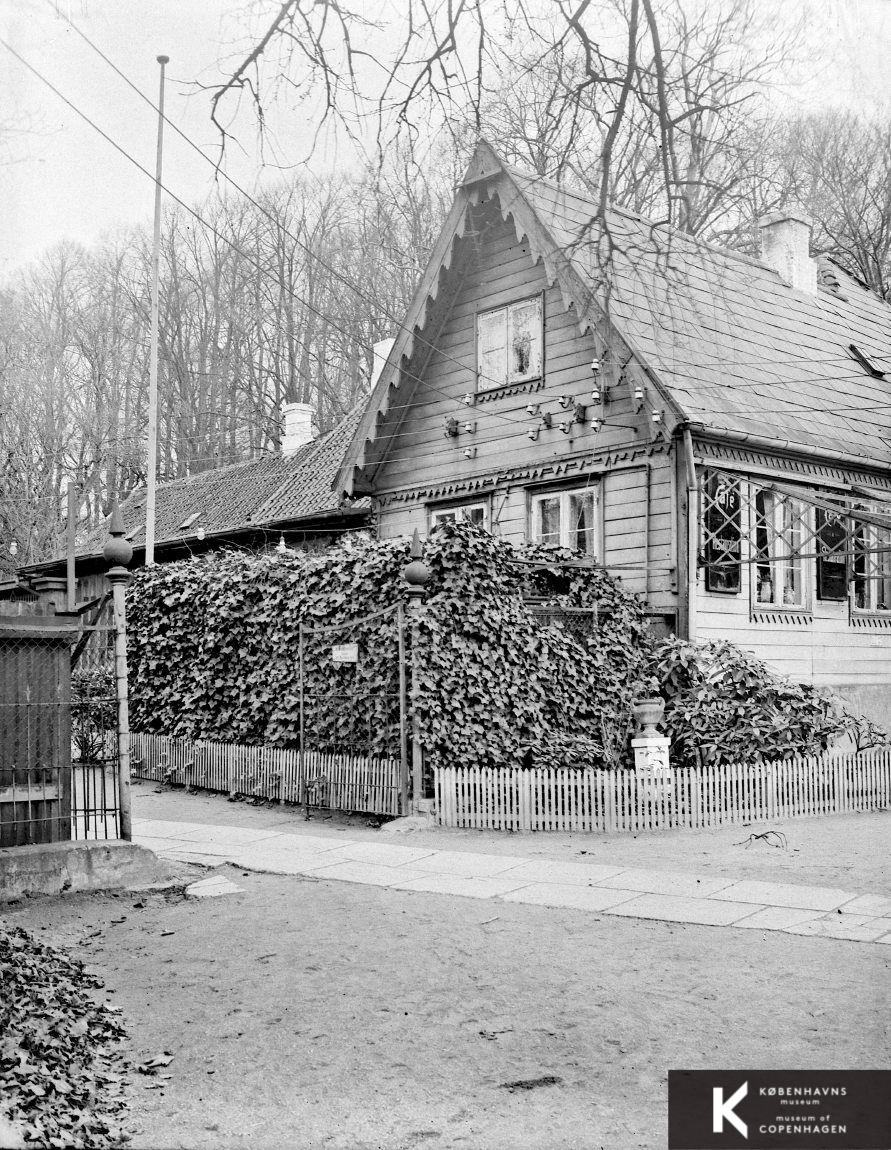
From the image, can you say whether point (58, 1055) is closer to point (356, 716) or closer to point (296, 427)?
point (356, 716)

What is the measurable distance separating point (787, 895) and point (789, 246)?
1655 cm

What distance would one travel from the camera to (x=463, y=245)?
17.8 metres

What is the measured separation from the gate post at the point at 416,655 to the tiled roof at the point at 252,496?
932cm

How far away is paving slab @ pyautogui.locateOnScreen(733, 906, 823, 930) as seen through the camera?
7488 mm

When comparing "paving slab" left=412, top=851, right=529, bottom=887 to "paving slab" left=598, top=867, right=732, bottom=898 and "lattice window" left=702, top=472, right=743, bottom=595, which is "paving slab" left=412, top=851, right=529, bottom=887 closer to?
"paving slab" left=598, top=867, right=732, bottom=898

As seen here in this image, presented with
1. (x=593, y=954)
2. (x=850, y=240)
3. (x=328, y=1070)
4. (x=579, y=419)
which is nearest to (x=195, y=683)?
(x=579, y=419)

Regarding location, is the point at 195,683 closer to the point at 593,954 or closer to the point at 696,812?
the point at 696,812

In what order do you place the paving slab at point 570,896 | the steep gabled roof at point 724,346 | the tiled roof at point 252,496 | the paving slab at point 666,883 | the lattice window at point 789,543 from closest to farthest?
the paving slab at point 570,896, the paving slab at point 666,883, the steep gabled roof at point 724,346, the lattice window at point 789,543, the tiled roof at point 252,496

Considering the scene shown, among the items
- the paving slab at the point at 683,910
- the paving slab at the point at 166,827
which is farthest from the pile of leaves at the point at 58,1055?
the paving slab at the point at 166,827

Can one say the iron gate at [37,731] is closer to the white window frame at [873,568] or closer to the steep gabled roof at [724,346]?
the steep gabled roof at [724,346]

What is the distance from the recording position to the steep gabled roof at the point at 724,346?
15500 mm

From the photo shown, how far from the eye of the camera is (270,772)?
14.2 m

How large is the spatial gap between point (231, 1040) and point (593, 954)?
2.41 meters

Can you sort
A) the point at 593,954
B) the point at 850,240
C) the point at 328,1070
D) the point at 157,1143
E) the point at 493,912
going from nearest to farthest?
1. the point at 157,1143
2. the point at 328,1070
3. the point at 593,954
4. the point at 493,912
5. the point at 850,240
